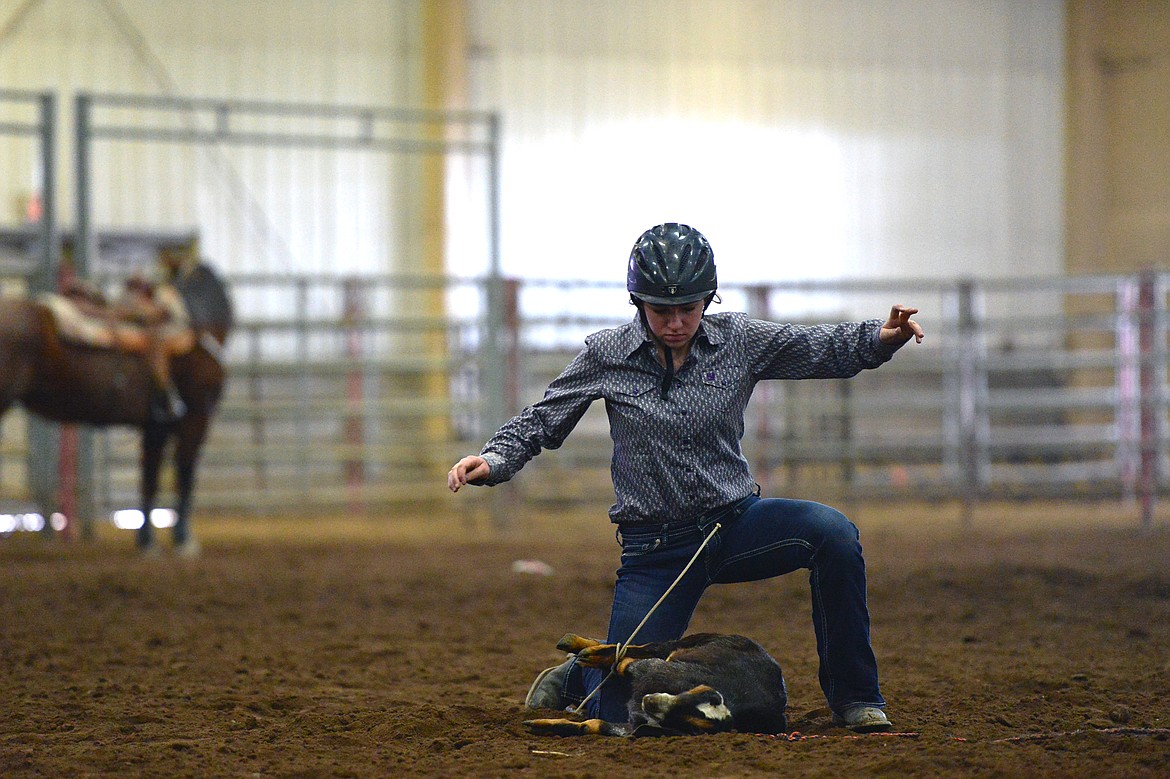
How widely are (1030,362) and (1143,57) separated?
6.95 meters

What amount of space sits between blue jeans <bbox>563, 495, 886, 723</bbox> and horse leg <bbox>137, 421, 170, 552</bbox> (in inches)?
224

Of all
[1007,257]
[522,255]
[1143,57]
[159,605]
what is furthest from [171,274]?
[1143,57]

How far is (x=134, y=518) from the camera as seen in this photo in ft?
33.2

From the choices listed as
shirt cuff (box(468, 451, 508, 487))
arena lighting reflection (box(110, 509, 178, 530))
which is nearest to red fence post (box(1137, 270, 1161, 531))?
arena lighting reflection (box(110, 509, 178, 530))

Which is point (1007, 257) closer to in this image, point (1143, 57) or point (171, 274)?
point (1143, 57)

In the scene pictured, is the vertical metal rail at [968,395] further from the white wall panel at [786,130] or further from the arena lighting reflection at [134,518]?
the arena lighting reflection at [134,518]

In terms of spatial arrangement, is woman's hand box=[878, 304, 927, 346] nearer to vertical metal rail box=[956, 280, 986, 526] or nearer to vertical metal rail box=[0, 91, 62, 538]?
vertical metal rail box=[956, 280, 986, 526]

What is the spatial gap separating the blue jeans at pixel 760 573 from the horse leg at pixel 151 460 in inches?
224

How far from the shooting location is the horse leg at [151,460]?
838 centimetres

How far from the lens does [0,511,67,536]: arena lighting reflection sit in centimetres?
914

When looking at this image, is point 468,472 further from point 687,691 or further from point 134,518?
point 134,518

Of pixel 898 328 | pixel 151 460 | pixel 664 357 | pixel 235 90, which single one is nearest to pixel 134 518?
pixel 151 460

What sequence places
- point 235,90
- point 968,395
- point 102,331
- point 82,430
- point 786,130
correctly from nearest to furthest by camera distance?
point 102,331 < point 82,430 < point 968,395 < point 235,90 < point 786,130

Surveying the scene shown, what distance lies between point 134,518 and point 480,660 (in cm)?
649
